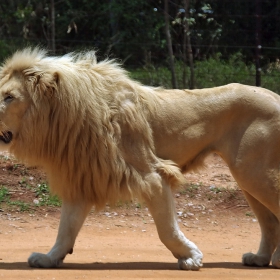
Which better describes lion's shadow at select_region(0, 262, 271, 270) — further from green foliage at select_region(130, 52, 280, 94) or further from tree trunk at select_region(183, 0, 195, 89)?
green foliage at select_region(130, 52, 280, 94)

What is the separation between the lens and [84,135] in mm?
5211

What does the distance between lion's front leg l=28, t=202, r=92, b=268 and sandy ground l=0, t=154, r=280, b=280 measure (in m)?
0.10

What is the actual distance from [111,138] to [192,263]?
1086mm

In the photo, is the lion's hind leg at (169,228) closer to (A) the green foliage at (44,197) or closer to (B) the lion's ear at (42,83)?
(B) the lion's ear at (42,83)

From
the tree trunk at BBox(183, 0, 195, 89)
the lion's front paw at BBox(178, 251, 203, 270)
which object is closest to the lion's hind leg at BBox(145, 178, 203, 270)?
the lion's front paw at BBox(178, 251, 203, 270)

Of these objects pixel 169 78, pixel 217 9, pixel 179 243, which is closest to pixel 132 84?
pixel 179 243

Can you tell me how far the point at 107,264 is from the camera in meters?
5.50

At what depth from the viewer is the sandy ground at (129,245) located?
198 inches

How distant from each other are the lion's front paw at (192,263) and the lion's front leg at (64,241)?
0.81 m

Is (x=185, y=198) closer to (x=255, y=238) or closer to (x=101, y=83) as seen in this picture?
(x=255, y=238)

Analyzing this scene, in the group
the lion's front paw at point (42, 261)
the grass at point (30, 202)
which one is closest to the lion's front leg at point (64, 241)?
the lion's front paw at point (42, 261)

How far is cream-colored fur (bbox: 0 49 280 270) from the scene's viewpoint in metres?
5.18

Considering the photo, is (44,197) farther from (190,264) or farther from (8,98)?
(190,264)

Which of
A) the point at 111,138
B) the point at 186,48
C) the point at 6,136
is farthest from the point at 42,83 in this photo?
the point at 186,48
